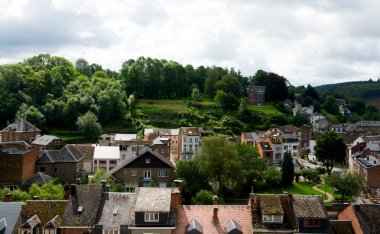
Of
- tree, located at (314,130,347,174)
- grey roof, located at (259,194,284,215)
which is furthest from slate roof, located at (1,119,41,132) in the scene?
grey roof, located at (259,194,284,215)

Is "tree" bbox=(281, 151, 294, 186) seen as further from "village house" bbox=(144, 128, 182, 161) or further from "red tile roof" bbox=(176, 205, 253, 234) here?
"red tile roof" bbox=(176, 205, 253, 234)

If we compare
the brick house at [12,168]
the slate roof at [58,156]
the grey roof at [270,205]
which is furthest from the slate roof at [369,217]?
the slate roof at [58,156]

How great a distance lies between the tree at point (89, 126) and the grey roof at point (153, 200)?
7084 centimetres

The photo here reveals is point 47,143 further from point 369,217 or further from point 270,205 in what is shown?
point 369,217

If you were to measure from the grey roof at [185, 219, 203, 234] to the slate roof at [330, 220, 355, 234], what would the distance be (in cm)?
1066

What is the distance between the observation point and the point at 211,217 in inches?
1388

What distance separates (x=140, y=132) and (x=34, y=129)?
24.4 m

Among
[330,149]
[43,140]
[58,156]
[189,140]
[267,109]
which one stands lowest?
[58,156]

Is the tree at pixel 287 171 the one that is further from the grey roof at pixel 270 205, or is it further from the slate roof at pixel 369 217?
the grey roof at pixel 270 205

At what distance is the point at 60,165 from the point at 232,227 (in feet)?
138

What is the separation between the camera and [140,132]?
109m

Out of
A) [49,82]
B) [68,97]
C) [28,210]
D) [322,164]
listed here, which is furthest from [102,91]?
[28,210]

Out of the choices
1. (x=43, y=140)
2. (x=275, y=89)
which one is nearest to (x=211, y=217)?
(x=43, y=140)

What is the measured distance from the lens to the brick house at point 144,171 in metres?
66.5
